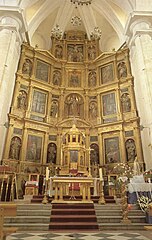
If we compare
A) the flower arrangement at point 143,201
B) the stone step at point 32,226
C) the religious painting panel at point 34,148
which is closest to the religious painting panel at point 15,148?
the religious painting panel at point 34,148

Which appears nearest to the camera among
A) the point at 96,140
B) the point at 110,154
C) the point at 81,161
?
the point at 81,161

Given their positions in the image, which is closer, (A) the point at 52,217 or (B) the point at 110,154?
(A) the point at 52,217

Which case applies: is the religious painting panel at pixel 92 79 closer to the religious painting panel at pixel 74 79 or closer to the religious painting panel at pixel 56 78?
the religious painting panel at pixel 74 79

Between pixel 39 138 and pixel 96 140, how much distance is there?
13.2ft

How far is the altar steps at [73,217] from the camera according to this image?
18.1 feet

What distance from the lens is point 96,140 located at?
14.7 metres

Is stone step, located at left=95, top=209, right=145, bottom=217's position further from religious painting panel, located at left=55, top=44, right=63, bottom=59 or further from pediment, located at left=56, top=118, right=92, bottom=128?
religious painting panel, located at left=55, top=44, right=63, bottom=59

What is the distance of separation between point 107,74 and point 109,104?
286 cm

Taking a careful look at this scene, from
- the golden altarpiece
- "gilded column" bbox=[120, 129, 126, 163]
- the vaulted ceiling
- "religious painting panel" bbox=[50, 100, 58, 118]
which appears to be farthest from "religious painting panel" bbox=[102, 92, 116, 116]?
the vaulted ceiling

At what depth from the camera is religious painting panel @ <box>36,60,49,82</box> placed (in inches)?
643

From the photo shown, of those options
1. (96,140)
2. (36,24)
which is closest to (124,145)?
(96,140)

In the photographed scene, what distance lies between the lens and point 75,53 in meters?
19.0

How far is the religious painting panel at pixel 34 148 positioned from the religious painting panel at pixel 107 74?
7138 millimetres

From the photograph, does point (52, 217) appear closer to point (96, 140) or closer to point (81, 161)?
point (81, 161)
